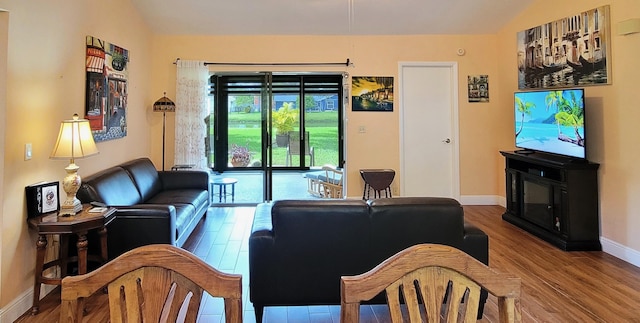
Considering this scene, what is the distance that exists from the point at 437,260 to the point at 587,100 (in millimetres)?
4087

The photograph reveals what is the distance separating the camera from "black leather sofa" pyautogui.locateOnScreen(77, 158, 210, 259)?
3.10 meters

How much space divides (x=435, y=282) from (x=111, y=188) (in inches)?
134

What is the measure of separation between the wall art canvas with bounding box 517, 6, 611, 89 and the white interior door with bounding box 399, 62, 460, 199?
1.12 metres

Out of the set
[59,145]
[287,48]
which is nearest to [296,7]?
[287,48]

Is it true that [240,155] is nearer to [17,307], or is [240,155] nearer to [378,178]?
[378,178]

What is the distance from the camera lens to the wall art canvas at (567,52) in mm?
3781

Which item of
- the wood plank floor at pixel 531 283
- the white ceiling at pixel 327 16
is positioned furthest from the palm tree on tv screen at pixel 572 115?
the white ceiling at pixel 327 16

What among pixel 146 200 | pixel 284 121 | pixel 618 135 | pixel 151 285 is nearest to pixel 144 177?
pixel 146 200

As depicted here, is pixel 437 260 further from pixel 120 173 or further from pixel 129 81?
pixel 129 81

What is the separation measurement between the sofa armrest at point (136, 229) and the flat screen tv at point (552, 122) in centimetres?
405

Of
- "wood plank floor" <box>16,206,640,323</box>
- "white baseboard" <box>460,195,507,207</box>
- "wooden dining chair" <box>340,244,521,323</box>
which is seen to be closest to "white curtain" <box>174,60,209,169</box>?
"wood plank floor" <box>16,206,640,323</box>

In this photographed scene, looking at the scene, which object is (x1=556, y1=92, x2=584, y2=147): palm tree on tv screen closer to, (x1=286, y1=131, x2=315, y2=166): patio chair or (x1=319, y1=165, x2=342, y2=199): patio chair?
(x1=319, y1=165, x2=342, y2=199): patio chair

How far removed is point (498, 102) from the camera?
19.4 feet

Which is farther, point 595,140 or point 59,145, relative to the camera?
point 595,140
